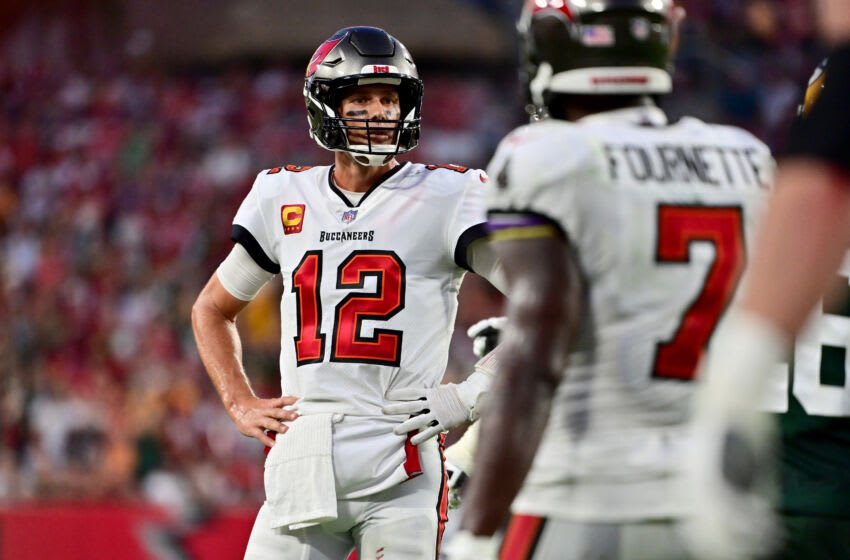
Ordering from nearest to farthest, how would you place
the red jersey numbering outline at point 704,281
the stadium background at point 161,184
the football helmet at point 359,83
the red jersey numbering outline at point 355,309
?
the red jersey numbering outline at point 704,281, the red jersey numbering outline at point 355,309, the football helmet at point 359,83, the stadium background at point 161,184

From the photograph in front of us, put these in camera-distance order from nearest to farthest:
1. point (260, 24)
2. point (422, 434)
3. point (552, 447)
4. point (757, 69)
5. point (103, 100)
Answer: point (552, 447), point (422, 434), point (757, 69), point (103, 100), point (260, 24)

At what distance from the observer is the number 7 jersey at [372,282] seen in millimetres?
3764

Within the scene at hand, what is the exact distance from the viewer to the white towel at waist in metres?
3.64

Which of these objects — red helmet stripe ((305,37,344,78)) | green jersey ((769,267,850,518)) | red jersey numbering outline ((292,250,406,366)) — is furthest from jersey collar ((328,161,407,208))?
green jersey ((769,267,850,518))

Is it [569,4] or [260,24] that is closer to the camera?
[569,4]

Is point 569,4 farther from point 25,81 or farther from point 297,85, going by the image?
point 25,81

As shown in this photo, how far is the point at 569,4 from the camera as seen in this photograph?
7.52 ft

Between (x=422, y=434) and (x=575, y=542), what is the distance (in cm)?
159

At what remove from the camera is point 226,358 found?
13.5 feet

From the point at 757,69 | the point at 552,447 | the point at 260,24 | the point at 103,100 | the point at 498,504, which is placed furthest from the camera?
the point at 260,24

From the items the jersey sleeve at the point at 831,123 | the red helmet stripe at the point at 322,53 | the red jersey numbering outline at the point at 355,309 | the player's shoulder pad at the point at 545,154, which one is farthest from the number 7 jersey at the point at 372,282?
the jersey sleeve at the point at 831,123

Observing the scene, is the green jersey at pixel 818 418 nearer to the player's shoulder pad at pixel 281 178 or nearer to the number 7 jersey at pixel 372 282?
the number 7 jersey at pixel 372 282

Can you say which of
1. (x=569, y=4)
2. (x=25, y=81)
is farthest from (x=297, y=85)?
(x=569, y=4)

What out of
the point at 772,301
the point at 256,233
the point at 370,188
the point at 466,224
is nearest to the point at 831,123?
the point at 772,301
